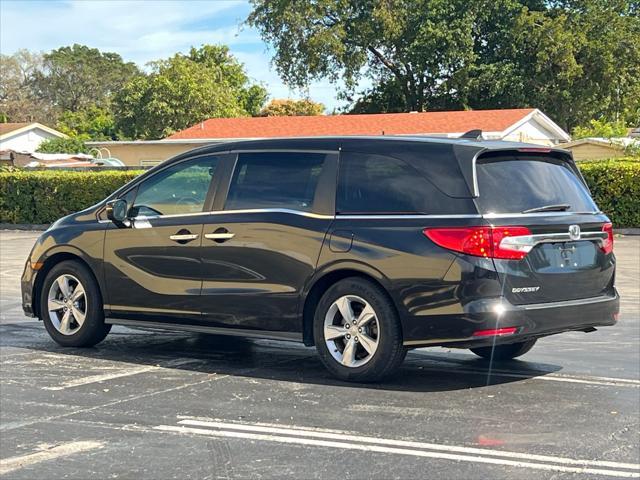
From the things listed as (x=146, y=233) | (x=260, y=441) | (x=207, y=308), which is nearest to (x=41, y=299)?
(x=146, y=233)

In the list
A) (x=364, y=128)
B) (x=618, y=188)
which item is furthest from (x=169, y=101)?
(x=618, y=188)

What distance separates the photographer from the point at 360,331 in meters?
6.96

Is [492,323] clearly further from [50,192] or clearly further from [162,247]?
[50,192]

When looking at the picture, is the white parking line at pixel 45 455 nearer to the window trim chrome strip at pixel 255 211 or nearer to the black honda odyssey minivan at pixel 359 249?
the black honda odyssey minivan at pixel 359 249

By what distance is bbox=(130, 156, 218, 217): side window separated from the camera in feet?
26.1

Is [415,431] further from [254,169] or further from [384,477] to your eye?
[254,169]

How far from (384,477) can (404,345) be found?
2.01 meters

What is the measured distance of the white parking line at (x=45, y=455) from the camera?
5.14 metres

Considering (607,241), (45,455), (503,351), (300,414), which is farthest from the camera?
(503,351)

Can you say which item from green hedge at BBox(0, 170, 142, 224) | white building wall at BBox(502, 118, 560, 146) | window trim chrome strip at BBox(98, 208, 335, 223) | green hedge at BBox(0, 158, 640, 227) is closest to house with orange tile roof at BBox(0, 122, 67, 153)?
green hedge at BBox(0, 158, 640, 227)

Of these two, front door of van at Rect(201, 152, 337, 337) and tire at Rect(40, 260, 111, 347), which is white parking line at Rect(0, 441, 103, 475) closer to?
front door of van at Rect(201, 152, 337, 337)

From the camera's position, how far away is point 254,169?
7.75 metres

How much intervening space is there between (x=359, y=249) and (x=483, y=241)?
93 cm

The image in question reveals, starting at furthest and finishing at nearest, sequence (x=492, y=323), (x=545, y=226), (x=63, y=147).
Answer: (x=63, y=147) < (x=545, y=226) < (x=492, y=323)
